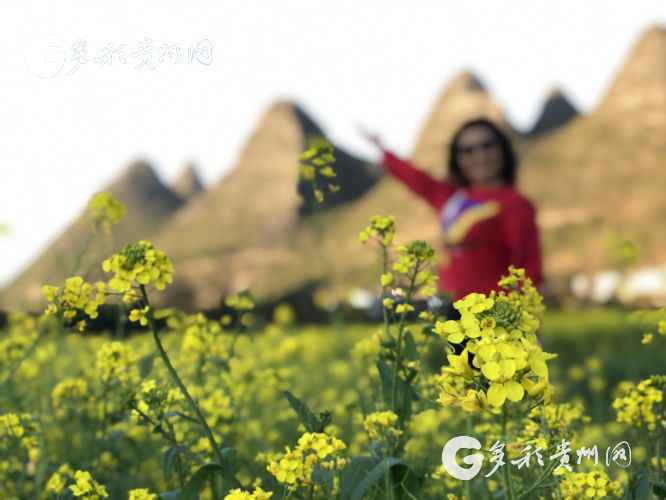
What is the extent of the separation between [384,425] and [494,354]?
1.69 ft

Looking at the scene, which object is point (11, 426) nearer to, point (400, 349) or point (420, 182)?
point (400, 349)

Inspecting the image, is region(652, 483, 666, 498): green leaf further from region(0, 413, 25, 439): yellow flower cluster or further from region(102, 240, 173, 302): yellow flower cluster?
region(0, 413, 25, 439): yellow flower cluster

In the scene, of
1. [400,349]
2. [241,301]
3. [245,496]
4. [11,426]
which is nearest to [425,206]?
[241,301]

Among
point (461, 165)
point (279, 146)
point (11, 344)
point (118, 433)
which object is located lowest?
point (118, 433)

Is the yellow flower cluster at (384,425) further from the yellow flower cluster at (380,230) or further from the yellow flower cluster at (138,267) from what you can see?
the yellow flower cluster at (138,267)

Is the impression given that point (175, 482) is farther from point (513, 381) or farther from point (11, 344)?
point (513, 381)

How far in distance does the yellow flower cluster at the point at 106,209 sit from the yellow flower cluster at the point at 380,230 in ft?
3.53

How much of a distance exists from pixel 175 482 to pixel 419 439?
0.84 meters

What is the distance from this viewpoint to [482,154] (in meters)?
3.83

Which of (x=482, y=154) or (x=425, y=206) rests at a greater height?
(x=425, y=206)

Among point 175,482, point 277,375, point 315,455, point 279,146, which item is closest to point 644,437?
point 315,455

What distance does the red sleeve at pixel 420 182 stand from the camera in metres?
4.00

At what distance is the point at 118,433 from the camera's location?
2.14m

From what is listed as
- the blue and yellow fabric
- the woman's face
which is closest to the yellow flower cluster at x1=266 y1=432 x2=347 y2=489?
the blue and yellow fabric
